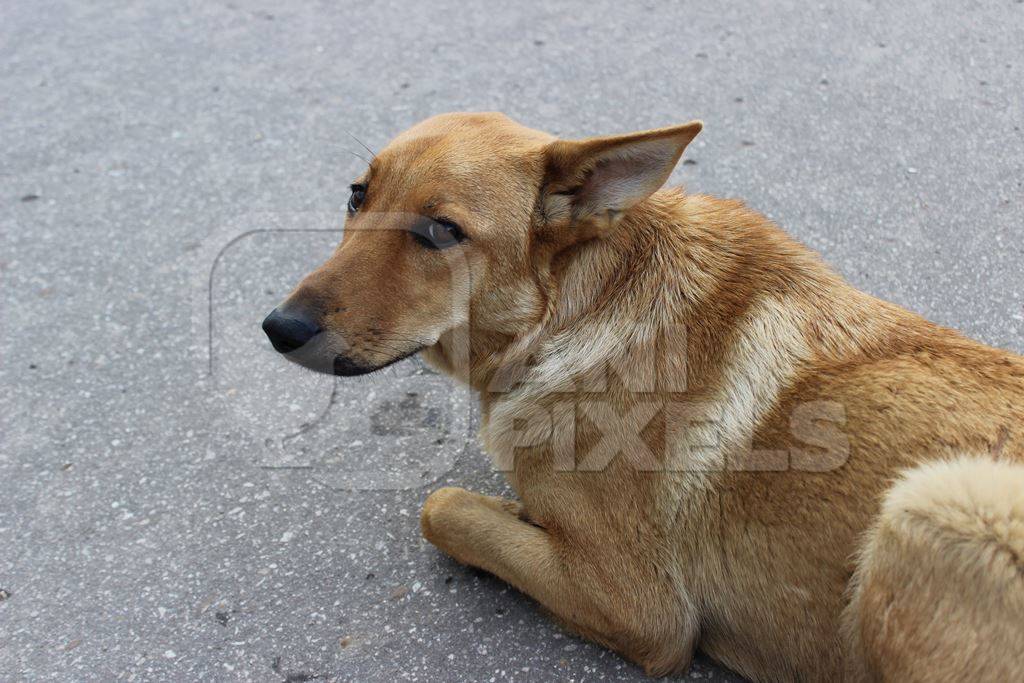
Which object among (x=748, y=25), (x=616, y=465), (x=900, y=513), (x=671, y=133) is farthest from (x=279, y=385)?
(x=748, y=25)

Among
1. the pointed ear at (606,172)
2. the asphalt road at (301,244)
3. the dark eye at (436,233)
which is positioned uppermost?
the pointed ear at (606,172)

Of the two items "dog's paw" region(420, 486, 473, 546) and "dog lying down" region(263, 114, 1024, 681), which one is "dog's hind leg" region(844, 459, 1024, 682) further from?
"dog's paw" region(420, 486, 473, 546)

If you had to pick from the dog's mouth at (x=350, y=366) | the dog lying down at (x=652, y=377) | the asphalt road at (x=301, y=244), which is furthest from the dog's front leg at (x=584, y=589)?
the dog's mouth at (x=350, y=366)

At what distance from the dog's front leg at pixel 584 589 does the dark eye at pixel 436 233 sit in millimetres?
867

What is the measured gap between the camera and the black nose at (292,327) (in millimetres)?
2539

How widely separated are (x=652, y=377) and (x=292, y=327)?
3.35 feet

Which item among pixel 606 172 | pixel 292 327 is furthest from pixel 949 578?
pixel 292 327

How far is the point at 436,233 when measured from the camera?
2668mm

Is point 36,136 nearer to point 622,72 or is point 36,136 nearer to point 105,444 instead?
point 105,444

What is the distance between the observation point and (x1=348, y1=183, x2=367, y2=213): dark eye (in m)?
2.82

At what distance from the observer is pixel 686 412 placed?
262 centimetres

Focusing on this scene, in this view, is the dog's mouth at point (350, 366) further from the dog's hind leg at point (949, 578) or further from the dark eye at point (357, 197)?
the dog's hind leg at point (949, 578)

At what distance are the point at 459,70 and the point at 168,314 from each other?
2540 mm

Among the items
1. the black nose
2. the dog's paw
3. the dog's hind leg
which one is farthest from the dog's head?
the dog's hind leg
